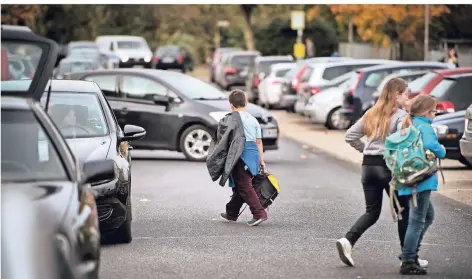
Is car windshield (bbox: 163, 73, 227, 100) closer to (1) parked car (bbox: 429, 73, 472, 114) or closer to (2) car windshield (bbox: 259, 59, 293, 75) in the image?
(1) parked car (bbox: 429, 73, 472, 114)

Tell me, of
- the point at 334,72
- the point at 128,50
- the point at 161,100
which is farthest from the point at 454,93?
the point at 128,50

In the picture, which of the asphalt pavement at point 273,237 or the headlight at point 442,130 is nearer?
the asphalt pavement at point 273,237

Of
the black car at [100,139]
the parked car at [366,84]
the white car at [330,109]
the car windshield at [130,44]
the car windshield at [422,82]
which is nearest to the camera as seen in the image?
the black car at [100,139]

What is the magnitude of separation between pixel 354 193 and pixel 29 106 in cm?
894

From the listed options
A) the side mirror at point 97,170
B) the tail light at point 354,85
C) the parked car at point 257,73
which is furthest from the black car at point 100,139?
the parked car at point 257,73

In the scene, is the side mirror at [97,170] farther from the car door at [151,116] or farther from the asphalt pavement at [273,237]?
the car door at [151,116]

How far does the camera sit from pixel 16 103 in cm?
832

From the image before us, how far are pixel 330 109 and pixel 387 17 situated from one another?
866 inches

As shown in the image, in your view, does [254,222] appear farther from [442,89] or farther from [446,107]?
[442,89]

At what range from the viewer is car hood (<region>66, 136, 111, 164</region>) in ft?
37.6

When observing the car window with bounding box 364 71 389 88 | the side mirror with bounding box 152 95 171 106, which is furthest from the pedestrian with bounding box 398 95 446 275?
the car window with bounding box 364 71 389 88

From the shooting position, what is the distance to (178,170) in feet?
66.4

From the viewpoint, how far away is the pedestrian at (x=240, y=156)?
1325cm

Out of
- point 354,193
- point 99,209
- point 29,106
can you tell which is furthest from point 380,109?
point 354,193
